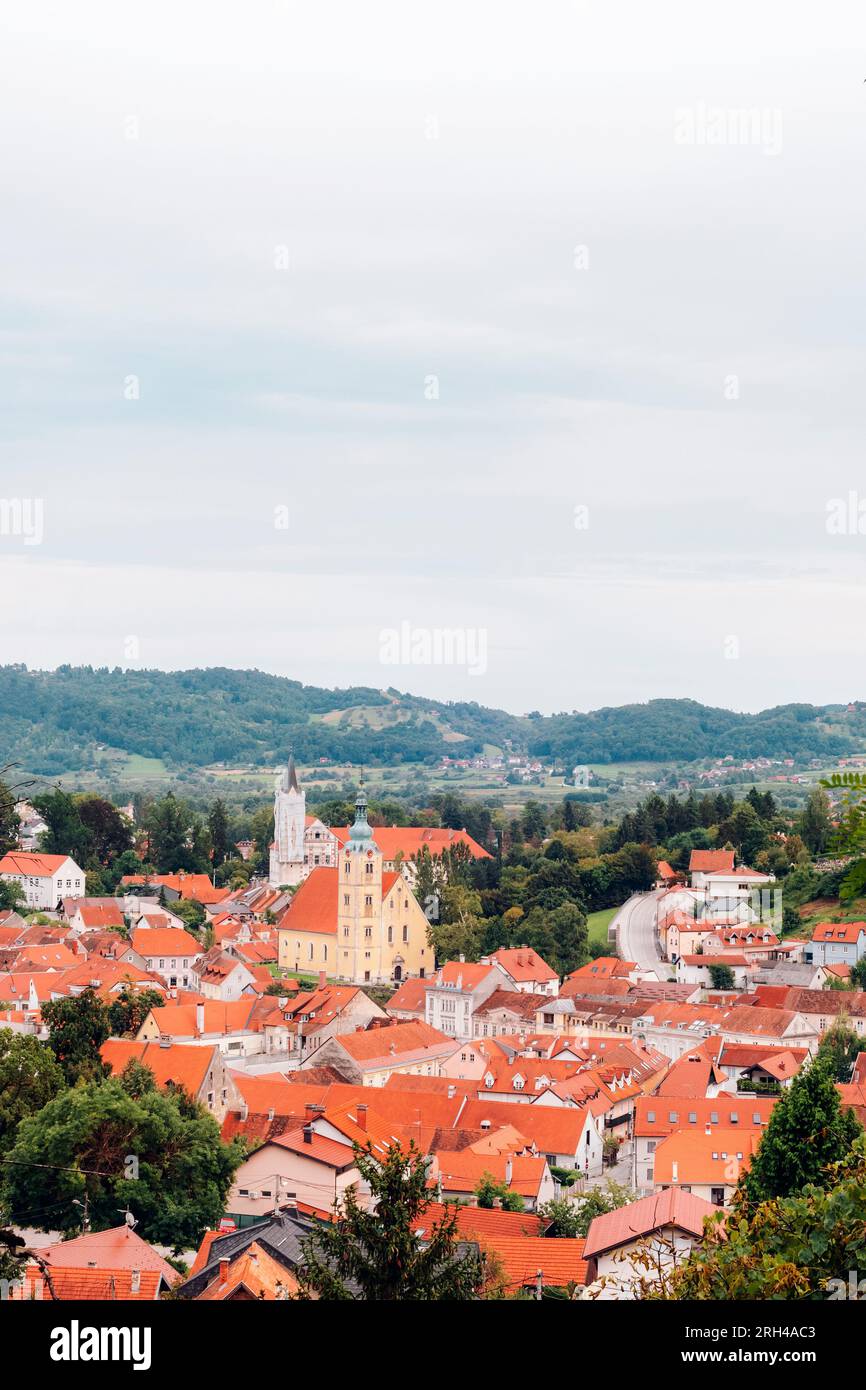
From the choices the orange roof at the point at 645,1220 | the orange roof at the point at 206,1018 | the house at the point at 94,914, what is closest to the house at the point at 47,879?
the house at the point at 94,914

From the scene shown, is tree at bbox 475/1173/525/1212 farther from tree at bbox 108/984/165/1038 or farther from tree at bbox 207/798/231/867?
tree at bbox 207/798/231/867

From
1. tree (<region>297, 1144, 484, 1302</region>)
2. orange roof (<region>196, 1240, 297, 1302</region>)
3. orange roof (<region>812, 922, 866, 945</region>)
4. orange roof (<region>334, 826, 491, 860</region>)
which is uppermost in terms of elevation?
orange roof (<region>334, 826, 491, 860</region>)

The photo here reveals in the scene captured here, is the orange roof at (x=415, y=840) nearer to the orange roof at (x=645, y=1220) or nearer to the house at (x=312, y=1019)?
the house at (x=312, y=1019)

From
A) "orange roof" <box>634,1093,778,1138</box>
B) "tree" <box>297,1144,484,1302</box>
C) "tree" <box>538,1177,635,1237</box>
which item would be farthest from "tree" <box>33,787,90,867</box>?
"tree" <box>297,1144,484,1302</box>

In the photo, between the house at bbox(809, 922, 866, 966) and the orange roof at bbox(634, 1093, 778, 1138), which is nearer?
the orange roof at bbox(634, 1093, 778, 1138)

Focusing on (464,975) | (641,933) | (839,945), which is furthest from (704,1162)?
(641,933)

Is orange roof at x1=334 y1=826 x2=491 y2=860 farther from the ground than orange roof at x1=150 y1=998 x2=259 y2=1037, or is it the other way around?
orange roof at x1=334 y1=826 x2=491 y2=860

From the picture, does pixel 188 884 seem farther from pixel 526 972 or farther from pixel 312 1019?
pixel 312 1019
